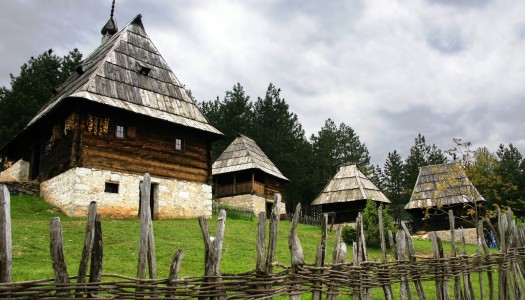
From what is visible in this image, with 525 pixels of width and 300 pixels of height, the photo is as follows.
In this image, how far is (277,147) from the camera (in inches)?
1683

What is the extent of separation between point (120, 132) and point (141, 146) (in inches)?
38.8

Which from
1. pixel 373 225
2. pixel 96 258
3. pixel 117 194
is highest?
pixel 117 194

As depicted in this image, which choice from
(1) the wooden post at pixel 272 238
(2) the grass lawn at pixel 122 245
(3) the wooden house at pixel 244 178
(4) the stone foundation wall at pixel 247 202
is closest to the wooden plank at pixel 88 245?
(1) the wooden post at pixel 272 238

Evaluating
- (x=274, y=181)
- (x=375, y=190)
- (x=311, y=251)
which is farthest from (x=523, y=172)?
(x=311, y=251)

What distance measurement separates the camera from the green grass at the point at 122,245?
29.8 ft

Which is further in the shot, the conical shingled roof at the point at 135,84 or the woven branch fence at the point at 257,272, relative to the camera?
the conical shingled roof at the point at 135,84

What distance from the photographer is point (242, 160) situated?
1180 inches

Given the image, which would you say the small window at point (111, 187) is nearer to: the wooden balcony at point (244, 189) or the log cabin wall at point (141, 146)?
the log cabin wall at point (141, 146)

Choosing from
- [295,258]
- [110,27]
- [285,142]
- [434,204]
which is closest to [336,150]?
[285,142]

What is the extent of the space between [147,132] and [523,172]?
3398 cm

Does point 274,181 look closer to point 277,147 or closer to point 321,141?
point 277,147

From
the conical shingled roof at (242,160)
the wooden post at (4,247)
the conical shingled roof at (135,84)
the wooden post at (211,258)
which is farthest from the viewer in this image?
the conical shingled roof at (242,160)

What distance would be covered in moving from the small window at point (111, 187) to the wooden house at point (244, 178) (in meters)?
12.4

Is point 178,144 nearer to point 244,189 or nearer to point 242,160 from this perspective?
point 244,189
